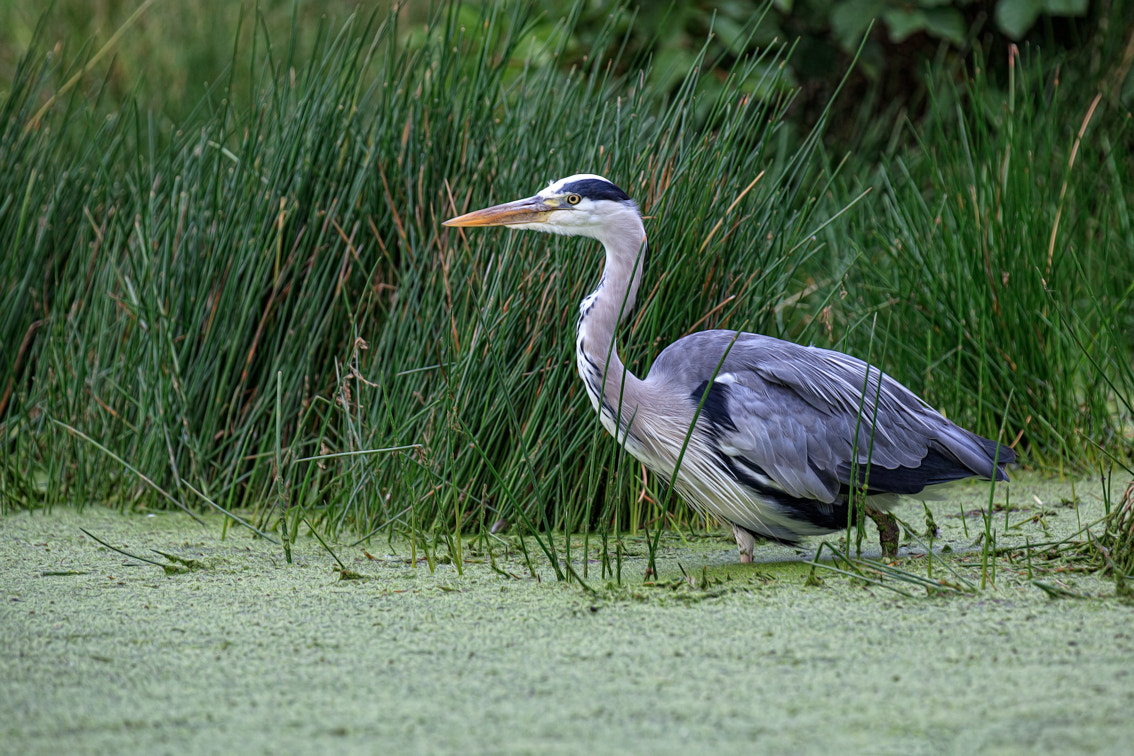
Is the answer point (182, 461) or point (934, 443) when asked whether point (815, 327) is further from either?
point (182, 461)

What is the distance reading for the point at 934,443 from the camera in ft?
9.30

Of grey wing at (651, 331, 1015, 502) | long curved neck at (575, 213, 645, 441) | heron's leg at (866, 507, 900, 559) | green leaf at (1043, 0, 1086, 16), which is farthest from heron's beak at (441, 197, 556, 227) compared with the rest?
green leaf at (1043, 0, 1086, 16)

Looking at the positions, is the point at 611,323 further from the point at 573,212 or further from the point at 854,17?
the point at 854,17

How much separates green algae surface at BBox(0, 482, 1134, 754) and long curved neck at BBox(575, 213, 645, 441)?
0.42m

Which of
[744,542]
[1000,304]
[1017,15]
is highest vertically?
[1017,15]

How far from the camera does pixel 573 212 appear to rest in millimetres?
2887

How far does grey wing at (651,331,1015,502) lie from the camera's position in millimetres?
2748

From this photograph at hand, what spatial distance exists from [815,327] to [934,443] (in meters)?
0.90

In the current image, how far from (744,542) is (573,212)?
0.94m

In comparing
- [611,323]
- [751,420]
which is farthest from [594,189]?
[751,420]

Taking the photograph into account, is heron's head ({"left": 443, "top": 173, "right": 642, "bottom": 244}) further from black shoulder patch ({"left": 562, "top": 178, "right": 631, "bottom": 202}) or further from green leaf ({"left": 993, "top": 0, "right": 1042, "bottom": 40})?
green leaf ({"left": 993, "top": 0, "right": 1042, "bottom": 40})

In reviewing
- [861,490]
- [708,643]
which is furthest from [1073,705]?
[861,490]

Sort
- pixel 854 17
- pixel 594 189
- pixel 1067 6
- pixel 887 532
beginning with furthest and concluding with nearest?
pixel 854 17, pixel 1067 6, pixel 594 189, pixel 887 532

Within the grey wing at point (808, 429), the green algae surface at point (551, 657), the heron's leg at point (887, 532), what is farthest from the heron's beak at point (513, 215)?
the heron's leg at point (887, 532)
